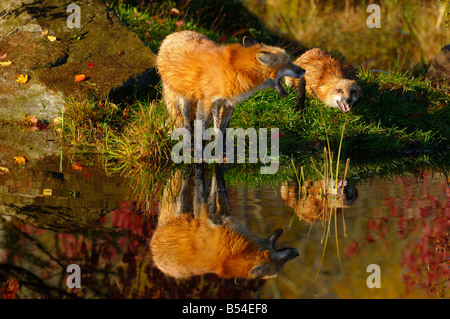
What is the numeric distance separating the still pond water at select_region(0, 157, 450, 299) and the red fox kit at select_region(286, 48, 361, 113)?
2563mm

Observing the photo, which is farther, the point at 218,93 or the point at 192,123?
the point at 192,123

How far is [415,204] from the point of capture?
5734 millimetres

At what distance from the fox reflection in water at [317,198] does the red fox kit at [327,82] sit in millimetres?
2990

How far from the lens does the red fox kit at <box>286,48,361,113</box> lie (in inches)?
366

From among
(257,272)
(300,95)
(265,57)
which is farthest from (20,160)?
(300,95)

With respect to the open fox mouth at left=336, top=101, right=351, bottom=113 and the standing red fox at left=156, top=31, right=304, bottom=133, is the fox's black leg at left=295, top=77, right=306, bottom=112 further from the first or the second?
the standing red fox at left=156, top=31, right=304, bottom=133

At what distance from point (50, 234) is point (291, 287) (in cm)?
195

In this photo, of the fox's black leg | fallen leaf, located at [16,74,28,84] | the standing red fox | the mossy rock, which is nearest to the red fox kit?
the fox's black leg

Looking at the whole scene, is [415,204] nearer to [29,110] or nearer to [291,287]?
[291,287]

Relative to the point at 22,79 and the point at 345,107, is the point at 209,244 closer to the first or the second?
the point at 345,107

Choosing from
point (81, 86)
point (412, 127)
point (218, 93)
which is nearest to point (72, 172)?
point (218, 93)

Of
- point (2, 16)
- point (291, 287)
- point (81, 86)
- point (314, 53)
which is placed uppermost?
point (2, 16)

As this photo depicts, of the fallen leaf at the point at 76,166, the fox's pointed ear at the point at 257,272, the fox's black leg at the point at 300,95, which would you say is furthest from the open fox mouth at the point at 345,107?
the fox's pointed ear at the point at 257,272

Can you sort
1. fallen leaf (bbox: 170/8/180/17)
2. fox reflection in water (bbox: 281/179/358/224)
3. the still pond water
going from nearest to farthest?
the still pond water → fox reflection in water (bbox: 281/179/358/224) → fallen leaf (bbox: 170/8/180/17)
